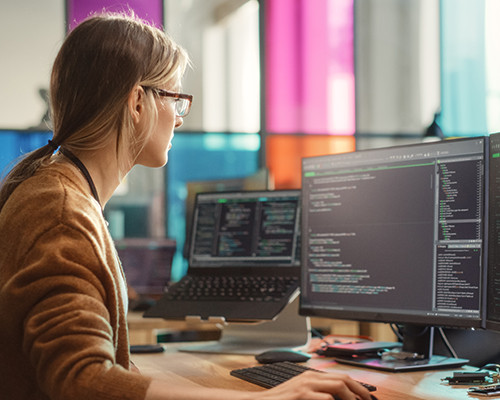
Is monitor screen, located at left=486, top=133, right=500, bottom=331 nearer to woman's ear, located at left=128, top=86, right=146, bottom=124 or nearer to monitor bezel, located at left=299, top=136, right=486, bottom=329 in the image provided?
monitor bezel, located at left=299, top=136, right=486, bottom=329

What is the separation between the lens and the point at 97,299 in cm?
101

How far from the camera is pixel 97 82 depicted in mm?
1220

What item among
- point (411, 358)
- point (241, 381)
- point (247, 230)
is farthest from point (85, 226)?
point (247, 230)

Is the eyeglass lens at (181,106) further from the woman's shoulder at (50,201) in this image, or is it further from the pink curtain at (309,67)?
the pink curtain at (309,67)

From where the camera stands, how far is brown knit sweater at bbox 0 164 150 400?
94 centimetres

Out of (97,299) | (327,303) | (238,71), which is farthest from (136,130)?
(238,71)

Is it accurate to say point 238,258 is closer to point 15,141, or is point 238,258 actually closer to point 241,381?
point 241,381

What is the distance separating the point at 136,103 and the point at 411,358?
849 mm

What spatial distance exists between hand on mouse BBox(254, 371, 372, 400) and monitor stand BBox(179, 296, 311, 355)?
814 mm

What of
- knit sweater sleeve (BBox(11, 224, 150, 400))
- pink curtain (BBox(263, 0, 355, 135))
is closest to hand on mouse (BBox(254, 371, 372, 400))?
knit sweater sleeve (BBox(11, 224, 150, 400))

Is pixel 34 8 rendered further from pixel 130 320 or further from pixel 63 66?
pixel 63 66

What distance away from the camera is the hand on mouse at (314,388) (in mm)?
989

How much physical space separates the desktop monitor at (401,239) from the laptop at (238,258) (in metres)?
0.19

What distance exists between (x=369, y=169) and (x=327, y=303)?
339mm
